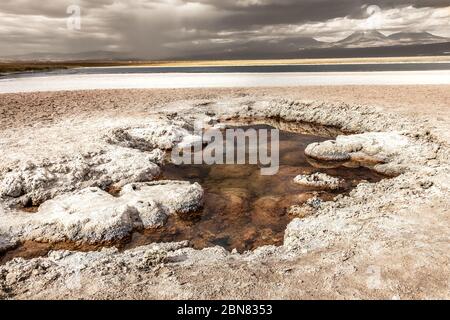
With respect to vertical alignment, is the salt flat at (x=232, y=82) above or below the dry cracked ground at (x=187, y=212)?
above

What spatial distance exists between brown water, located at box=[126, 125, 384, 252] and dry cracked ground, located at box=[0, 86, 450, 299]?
355 mm

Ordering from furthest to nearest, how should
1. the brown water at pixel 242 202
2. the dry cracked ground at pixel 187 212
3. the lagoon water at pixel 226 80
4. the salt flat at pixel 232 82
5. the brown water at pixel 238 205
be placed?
the lagoon water at pixel 226 80, the salt flat at pixel 232 82, the brown water at pixel 242 202, the brown water at pixel 238 205, the dry cracked ground at pixel 187 212

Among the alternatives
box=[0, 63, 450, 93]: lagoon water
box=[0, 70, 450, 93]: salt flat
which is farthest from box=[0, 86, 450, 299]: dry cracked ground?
box=[0, 63, 450, 93]: lagoon water

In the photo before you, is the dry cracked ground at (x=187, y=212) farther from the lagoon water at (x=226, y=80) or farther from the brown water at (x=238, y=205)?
the lagoon water at (x=226, y=80)

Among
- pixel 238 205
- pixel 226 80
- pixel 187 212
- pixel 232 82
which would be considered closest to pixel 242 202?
pixel 238 205

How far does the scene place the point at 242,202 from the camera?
895cm

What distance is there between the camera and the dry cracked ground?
16.6ft

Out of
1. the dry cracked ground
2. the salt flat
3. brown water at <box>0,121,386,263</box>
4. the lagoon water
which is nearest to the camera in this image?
the dry cracked ground

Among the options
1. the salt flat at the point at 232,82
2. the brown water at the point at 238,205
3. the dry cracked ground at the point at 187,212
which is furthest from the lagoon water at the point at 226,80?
the brown water at the point at 238,205

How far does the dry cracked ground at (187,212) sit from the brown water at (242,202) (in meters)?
0.36

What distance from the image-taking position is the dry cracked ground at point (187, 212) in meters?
5.07

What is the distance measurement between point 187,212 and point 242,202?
57.3 inches

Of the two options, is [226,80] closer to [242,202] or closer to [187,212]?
[242,202]

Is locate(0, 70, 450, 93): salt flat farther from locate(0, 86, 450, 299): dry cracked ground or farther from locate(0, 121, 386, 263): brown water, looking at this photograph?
locate(0, 121, 386, 263): brown water
